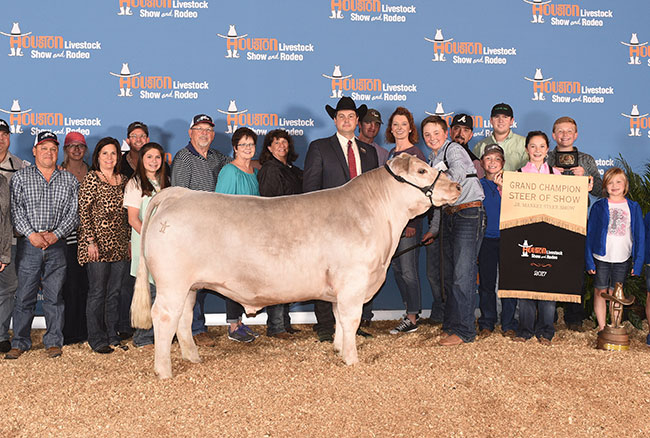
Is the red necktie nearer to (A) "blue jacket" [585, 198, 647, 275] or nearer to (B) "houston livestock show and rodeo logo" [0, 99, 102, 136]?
(A) "blue jacket" [585, 198, 647, 275]

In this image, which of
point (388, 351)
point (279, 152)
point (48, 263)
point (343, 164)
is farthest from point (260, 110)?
point (388, 351)

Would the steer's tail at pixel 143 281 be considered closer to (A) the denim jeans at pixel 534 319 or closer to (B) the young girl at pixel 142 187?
(B) the young girl at pixel 142 187

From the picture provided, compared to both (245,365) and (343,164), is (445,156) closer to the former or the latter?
(343,164)

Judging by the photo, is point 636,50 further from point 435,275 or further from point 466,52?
point 435,275

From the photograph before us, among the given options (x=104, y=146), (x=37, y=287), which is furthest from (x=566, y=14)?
(x=37, y=287)

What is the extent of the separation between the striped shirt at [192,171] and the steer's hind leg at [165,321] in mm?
1721

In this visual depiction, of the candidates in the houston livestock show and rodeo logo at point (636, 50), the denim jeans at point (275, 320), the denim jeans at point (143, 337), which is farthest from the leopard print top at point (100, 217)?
the houston livestock show and rodeo logo at point (636, 50)

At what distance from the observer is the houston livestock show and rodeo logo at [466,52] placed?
24.6ft

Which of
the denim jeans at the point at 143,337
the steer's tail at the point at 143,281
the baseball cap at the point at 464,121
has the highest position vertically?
the baseball cap at the point at 464,121

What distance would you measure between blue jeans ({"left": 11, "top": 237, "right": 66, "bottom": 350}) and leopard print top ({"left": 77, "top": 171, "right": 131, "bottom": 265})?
0.22 m

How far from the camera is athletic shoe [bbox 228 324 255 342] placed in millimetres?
5950

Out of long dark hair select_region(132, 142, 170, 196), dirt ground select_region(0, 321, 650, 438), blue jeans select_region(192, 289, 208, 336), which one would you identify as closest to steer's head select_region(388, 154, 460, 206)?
dirt ground select_region(0, 321, 650, 438)

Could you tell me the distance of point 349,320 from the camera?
14.9 ft

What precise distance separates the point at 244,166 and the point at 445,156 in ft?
6.38
